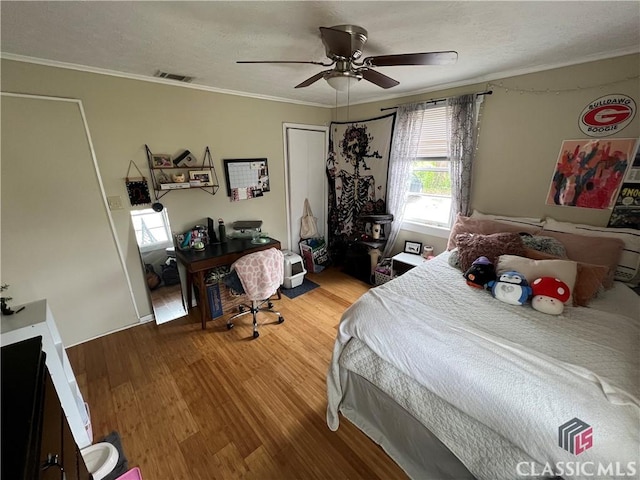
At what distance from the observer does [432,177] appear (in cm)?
301

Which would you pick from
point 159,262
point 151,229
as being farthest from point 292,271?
point 151,229

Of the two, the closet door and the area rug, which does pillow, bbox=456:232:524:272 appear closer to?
the area rug

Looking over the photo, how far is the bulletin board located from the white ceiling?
0.97 m

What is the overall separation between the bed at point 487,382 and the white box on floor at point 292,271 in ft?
5.61

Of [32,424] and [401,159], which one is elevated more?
[401,159]

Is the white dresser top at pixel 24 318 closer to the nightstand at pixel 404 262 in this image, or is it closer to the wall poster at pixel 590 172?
the nightstand at pixel 404 262

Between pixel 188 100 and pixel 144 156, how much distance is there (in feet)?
2.29

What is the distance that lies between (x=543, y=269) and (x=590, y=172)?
104 cm

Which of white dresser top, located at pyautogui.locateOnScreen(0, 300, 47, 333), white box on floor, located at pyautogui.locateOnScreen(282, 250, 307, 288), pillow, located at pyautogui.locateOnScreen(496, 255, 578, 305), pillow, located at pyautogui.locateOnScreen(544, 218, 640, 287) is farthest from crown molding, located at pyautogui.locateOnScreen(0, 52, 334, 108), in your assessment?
pillow, located at pyautogui.locateOnScreen(544, 218, 640, 287)

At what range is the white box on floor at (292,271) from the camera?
10.7 feet

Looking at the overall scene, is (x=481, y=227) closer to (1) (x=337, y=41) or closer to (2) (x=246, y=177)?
(1) (x=337, y=41)

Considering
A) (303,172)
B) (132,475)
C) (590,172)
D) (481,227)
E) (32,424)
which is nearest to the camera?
(32,424)

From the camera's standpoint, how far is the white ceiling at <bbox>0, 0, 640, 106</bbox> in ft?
4.08

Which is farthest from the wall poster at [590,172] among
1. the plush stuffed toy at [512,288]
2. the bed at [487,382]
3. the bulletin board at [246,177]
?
the bulletin board at [246,177]
